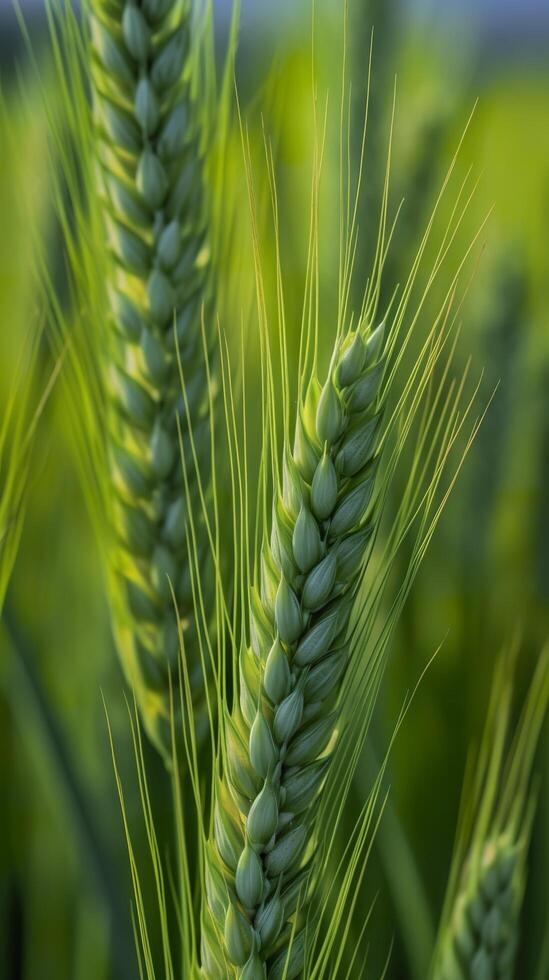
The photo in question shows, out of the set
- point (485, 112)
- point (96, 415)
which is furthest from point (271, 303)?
point (485, 112)

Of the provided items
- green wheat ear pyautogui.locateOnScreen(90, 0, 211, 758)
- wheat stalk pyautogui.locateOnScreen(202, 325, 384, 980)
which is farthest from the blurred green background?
wheat stalk pyautogui.locateOnScreen(202, 325, 384, 980)

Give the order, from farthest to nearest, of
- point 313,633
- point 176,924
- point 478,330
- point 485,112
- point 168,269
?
1. point 485,112
2. point 478,330
3. point 176,924
4. point 168,269
5. point 313,633

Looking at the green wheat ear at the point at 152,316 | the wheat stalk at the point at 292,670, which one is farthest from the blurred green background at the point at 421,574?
the wheat stalk at the point at 292,670

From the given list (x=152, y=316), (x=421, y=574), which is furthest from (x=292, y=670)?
(x=421, y=574)

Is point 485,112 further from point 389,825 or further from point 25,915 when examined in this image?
point 25,915

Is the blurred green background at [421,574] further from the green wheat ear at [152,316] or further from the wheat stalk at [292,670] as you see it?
the wheat stalk at [292,670]

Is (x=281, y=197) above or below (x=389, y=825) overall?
above

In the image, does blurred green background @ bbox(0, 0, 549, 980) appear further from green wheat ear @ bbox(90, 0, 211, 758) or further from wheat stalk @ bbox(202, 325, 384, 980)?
wheat stalk @ bbox(202, 325, 384, 980)
